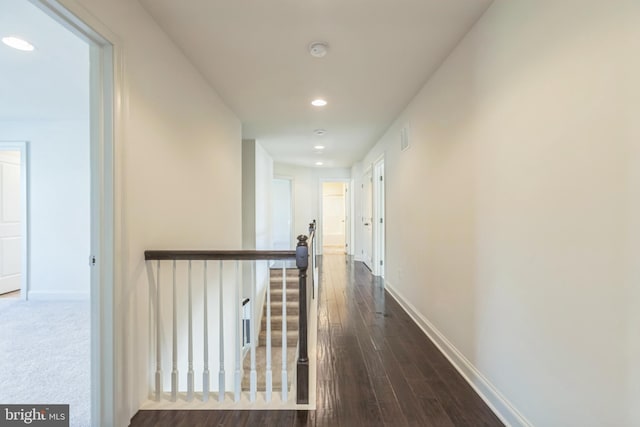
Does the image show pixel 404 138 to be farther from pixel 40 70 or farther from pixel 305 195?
pixel 305 195

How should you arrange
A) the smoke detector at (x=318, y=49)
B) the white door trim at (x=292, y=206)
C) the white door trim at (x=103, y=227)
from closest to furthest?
the white door trim at (x=103, y=227), the smoke detector at (x=318, y=49), the white door trim at (x=292, y=206)

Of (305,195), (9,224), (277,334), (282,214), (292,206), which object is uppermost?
(305,195)

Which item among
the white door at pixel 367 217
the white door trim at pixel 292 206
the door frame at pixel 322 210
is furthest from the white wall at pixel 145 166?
the door frame at pixel 322 210

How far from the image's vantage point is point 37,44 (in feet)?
7.04

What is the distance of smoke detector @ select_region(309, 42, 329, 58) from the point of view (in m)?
2.17

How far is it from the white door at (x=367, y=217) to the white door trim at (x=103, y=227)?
194 inches

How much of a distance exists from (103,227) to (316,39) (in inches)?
70.7

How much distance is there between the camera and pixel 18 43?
6.94 ft

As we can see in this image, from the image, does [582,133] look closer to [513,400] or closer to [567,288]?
[567,288]

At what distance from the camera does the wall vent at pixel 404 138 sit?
3.51 meters

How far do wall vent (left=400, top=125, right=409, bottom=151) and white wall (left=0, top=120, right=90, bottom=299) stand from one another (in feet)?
13.7

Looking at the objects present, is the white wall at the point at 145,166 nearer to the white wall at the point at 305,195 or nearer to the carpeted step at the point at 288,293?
the carpeted step at the point at 288,293

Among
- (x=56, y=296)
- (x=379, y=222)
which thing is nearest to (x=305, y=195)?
(x=379, y=222)

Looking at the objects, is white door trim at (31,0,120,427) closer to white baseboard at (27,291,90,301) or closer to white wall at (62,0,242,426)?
white wall at (62,0,242,426)
